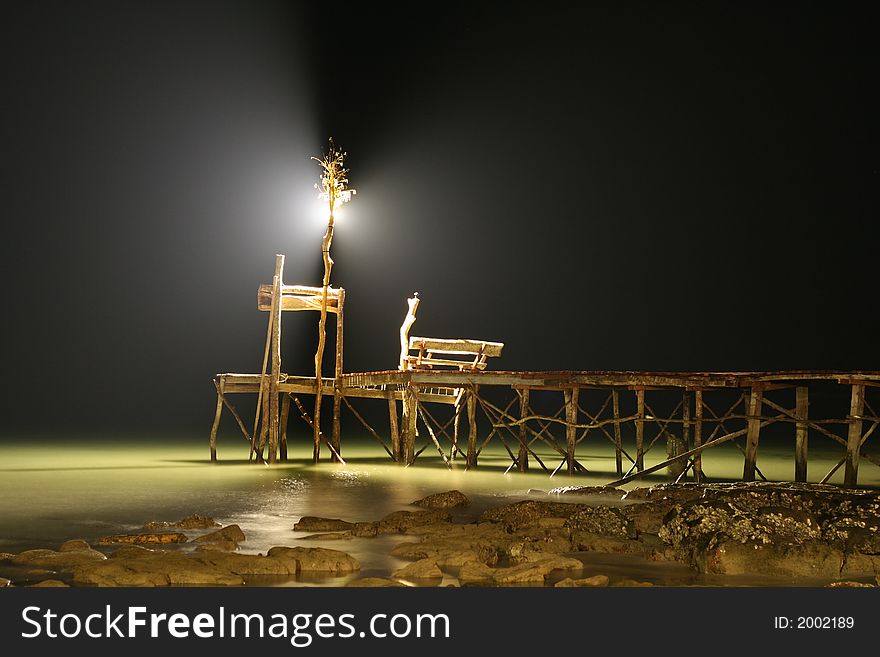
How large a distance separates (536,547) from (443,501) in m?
4.24

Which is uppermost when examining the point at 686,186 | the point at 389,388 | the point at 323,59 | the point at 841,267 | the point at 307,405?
the point at 323,59

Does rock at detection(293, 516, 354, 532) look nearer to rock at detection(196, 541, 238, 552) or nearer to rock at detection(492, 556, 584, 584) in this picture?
rock at detection(196, 541, 238, 552)

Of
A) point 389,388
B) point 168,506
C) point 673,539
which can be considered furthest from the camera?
point 389,388

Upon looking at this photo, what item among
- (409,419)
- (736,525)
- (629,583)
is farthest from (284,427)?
(629,583)

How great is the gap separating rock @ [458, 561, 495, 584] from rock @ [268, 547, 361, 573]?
1.02 m

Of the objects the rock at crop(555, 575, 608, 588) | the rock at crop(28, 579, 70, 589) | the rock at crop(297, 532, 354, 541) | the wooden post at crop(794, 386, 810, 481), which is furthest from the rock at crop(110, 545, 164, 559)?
the wooden post at crop(794, 386, 810, 481)

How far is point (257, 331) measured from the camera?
192 feet

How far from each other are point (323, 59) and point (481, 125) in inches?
307

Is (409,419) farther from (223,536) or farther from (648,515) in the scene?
(223,536)

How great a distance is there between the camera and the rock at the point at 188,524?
13086 mm

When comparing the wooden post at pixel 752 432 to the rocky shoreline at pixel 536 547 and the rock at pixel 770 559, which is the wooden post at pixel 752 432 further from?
the rock at pixel 770 559

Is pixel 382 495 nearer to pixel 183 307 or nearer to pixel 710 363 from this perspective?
pixel 710 363

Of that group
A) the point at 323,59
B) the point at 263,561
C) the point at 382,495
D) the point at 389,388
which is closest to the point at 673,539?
the point at 263,561

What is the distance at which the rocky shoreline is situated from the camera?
981cm
